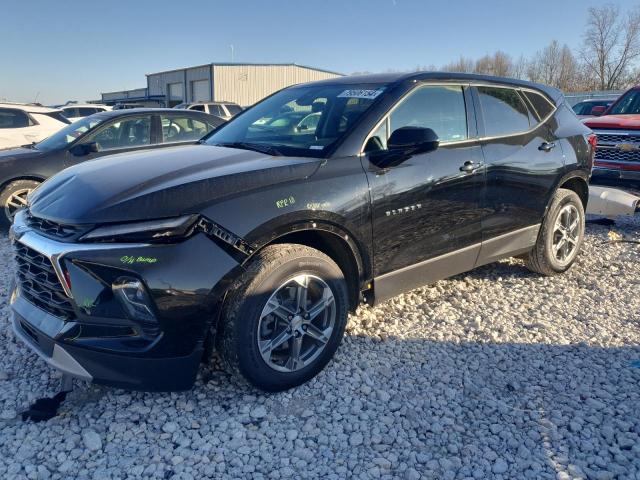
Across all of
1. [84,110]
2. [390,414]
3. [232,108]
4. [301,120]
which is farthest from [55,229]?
[84,110]

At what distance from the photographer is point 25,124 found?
10.3 meters

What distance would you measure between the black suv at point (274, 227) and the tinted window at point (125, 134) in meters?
3.43

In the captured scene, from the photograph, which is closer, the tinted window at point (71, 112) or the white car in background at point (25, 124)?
the white car in background at point (25, 124)

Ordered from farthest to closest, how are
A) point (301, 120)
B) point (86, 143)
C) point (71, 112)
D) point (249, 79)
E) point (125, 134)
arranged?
point (249, 79) → point (71, 112) → point (125, 134) → point (86, 143) → point (301, 120)

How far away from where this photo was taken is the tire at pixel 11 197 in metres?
6.69

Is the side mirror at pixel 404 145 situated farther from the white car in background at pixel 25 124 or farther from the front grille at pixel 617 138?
the white car in background at pixel 25 124

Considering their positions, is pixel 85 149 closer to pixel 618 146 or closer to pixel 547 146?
pixel 547 146

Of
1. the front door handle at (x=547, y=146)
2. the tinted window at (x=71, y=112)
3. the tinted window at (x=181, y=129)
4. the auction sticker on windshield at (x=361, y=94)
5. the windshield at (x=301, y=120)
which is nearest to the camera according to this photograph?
the windshield at (x=301, y=120)

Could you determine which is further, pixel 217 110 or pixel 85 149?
pixel 217 110

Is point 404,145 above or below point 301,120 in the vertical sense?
below

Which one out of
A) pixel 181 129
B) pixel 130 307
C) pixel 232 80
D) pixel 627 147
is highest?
pixel 232 80

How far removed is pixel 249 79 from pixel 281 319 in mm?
37609

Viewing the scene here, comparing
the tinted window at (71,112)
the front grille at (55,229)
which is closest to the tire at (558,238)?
the front grille at (55,229)

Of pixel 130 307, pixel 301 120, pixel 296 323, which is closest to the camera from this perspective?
pixel 130 307
